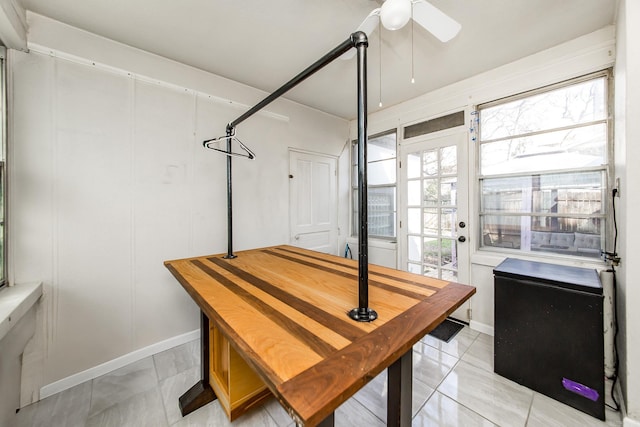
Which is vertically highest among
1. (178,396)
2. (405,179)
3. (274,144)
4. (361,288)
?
(274,144)

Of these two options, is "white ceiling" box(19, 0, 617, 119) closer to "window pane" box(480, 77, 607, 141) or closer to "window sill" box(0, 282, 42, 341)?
"window pane" box(480, 77, 607, 141)

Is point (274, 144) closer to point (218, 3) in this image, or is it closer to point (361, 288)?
point (218, 3)

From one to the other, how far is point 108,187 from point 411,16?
2.57m

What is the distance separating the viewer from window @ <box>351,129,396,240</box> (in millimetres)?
3457

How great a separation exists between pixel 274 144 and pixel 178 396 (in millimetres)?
2581

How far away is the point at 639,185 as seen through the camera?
53.8 inches

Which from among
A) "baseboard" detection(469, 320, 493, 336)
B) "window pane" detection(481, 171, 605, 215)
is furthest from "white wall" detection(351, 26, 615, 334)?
"window pane" detection(481, 171, 605, 215)

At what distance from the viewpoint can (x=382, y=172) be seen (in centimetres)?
358

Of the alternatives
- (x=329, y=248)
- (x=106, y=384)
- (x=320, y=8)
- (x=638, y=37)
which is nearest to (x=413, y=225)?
(x=329, y=248)

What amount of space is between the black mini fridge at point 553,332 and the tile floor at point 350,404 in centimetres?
11

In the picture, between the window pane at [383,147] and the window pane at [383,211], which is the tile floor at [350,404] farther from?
the window pane at [383,147]

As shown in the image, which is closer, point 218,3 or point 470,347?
point 218,3

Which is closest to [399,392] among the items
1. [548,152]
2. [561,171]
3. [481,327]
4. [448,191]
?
[481,327]

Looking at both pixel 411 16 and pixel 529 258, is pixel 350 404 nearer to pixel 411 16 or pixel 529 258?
pixel 529 258
